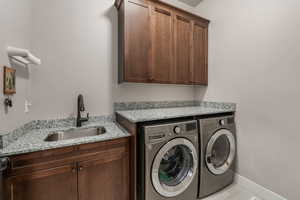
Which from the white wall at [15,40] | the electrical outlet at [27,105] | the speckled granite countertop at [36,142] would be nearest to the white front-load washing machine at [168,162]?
the speckled granite countertop at [36,142]

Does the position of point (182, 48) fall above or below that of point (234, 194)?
above

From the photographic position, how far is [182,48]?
2.03m

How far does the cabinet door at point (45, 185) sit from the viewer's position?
94 centimetres

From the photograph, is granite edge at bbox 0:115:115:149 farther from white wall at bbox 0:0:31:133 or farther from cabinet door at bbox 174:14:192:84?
cabinet door at bbox 174:14:192:84

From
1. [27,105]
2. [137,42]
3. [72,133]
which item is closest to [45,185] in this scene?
[72,133]

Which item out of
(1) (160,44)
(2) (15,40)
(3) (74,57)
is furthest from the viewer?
(1) (160,44)

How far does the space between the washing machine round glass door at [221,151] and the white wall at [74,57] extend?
137 centimetres

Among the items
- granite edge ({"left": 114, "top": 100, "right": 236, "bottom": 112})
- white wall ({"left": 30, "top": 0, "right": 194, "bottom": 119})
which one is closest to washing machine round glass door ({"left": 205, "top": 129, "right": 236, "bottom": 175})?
granite edge ({"left": 114, "top": 100, "right": 236, "bottom": 112})

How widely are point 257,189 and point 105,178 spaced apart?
6.26 feet

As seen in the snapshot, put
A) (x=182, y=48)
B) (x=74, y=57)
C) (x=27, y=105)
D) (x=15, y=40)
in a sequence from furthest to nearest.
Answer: (x=182, y=48) < (x=74, y=57) < (x=27, y=105) < (x=15, y=40)

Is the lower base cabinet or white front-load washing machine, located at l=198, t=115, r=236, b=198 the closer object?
the lower base cabinet

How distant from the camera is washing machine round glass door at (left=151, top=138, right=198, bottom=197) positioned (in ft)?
4.45

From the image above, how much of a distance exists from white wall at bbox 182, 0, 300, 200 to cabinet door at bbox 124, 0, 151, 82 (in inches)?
47.8

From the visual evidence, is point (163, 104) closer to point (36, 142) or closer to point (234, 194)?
point (234, 194)
